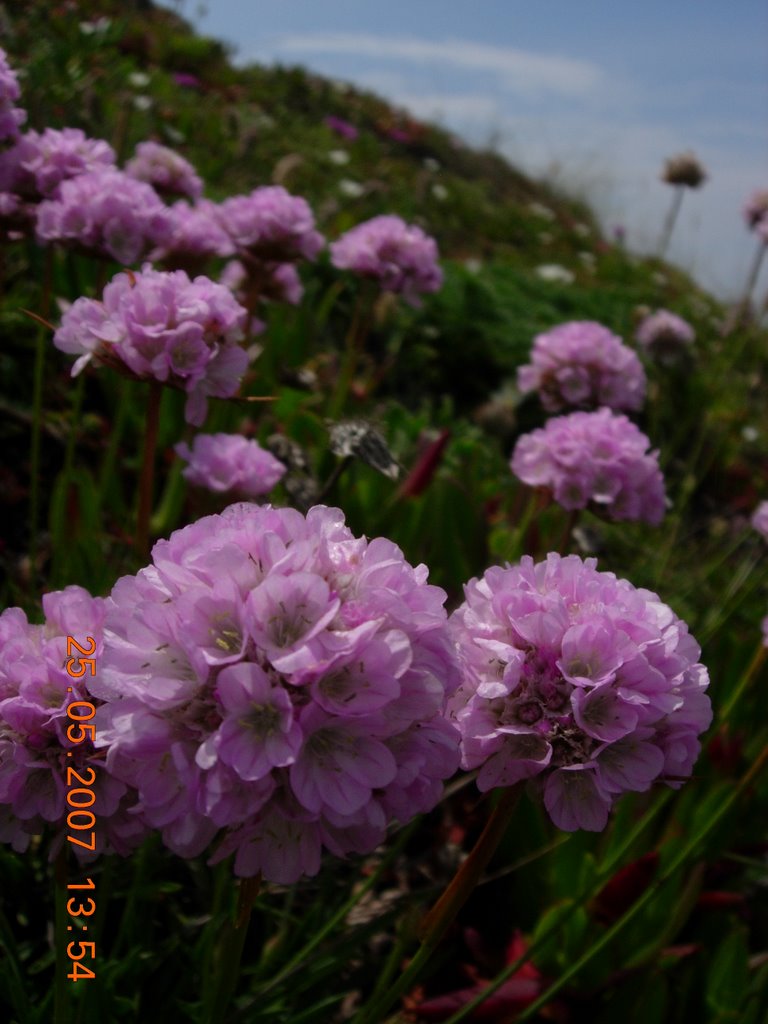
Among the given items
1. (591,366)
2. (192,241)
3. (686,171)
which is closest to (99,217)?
(192,241)

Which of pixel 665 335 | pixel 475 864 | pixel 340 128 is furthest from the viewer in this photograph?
pixel 340 128

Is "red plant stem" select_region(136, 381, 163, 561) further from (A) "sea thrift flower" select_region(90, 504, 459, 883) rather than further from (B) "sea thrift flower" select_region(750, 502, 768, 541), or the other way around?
(B) "sea thrift flower" select_region(750, 502, 768, 541)

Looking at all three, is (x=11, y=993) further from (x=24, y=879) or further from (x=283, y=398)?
(x=283, y=398)

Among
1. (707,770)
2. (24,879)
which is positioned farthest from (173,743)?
(707,770)

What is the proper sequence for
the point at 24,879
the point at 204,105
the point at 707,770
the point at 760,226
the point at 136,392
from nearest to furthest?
the point at 24,879 < the point at 707,770 < the point at 136,392 < the point at 760,226 < the point at 204,105


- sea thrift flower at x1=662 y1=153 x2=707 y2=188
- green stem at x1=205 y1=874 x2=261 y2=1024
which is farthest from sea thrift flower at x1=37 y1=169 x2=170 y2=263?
sea thrift flower at x1=662 y1=153 x2=707 y2=188

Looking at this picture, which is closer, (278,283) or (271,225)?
(271,225)

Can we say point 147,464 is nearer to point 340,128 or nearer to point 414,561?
point 414,561

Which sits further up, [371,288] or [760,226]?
[760,226]
